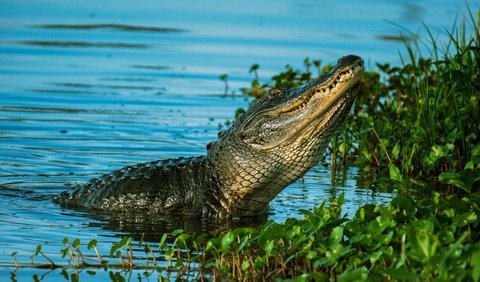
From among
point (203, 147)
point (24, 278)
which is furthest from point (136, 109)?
point (24, 278)

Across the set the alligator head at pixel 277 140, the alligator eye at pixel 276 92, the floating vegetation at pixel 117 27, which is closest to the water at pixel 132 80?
the floating vegetation at pixel 117 27

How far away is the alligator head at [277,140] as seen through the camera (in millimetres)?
8039

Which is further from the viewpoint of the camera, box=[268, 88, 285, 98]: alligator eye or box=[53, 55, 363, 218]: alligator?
box=[268, 88, 285, 98]: alligator eye

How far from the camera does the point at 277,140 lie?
824 cm

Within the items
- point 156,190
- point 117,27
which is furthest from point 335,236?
point 117,27

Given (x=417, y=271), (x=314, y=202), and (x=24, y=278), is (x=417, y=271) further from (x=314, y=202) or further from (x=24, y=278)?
(x=314, y=202)

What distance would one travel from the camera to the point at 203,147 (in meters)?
11.3

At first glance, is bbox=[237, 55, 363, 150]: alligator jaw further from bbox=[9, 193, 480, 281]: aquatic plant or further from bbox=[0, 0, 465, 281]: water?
bbox=[9, 193, 480, 281]: aquatic plant

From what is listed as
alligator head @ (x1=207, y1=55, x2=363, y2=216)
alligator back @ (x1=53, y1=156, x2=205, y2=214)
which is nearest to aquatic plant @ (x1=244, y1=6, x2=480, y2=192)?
alligator head @ (x1=207, y1=55, x2=363, y2=216)

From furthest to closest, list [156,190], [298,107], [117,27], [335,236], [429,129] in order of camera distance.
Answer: [117,27] < [429,129] < [156,190] < [298,107] < [335,236]

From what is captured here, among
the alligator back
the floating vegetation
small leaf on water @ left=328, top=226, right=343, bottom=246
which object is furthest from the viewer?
the floating vegetation

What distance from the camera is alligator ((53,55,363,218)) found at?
809 cm

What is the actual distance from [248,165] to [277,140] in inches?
11.8

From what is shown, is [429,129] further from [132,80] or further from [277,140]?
[132,80]
